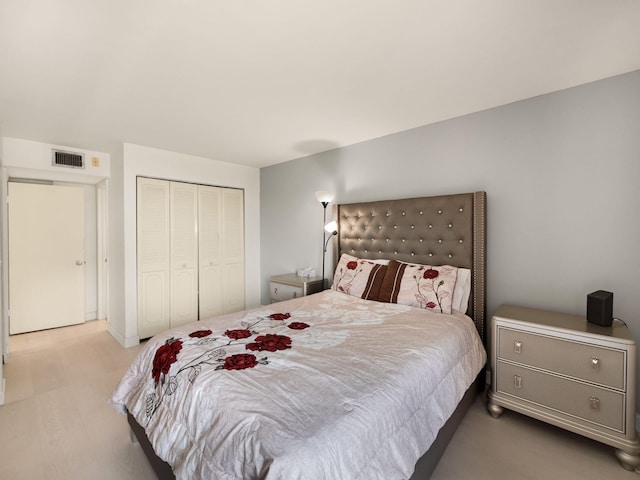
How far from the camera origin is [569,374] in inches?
71.4

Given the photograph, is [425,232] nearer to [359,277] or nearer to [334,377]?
[359,277]

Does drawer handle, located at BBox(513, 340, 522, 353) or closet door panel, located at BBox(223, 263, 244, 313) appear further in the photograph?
closet door panel, located at BBox(223, 263, 244, 313)

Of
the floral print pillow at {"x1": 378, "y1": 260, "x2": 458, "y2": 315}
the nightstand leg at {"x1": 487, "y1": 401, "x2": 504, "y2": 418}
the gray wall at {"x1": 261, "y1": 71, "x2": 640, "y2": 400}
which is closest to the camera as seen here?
the gray wall at {"x1": 261, "y1": 71, "x2": 640, "y2": 400}

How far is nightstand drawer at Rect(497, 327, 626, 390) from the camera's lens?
1.68 m

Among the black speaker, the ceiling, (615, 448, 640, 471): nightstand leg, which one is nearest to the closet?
the ceiling

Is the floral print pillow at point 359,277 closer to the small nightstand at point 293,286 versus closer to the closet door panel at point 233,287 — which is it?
the small nightstand at point 293,286

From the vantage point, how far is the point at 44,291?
404cm

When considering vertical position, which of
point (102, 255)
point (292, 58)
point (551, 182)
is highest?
point (292, 58)

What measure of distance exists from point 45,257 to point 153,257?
1.76 meters

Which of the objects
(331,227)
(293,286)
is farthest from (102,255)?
(331,227)

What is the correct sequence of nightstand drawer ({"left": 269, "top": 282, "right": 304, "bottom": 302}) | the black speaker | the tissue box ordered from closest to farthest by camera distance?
the black speaker, nightstand drawer ({"left": 269, "top": 282, "right": 304, "bottom": 302}), the tissue box

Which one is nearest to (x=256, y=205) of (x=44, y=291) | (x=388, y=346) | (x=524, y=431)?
(x=44, y=291)

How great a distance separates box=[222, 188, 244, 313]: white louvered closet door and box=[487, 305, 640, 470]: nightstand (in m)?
3.45

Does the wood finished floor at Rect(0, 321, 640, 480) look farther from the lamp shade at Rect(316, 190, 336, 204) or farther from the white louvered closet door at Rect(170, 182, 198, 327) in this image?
the lamp shade at Rect(316, 190, 336, 204)
